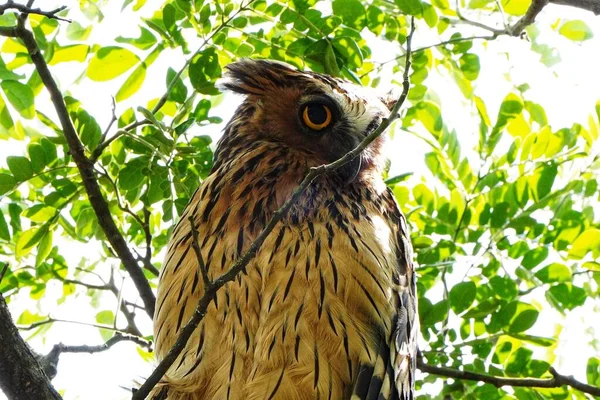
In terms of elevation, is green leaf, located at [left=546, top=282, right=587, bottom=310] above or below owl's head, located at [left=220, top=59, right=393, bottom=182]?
below

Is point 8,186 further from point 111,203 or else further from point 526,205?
point 526,205

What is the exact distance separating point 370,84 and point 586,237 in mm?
1167

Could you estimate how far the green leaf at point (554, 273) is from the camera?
11.2 feet

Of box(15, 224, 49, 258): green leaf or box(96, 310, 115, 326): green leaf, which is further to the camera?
box(96, 310, 115, 326): green leaf

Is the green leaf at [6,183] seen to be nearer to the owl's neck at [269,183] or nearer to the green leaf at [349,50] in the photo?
the owl's neck at [269,183]

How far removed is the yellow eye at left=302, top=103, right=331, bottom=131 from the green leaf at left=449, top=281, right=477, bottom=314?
2.84ft

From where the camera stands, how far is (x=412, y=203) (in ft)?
12.3

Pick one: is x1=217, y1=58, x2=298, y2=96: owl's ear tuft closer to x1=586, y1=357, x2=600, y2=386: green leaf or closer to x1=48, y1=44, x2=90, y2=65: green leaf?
x1=48, y1=44, x2=90, y2=65: green leaf

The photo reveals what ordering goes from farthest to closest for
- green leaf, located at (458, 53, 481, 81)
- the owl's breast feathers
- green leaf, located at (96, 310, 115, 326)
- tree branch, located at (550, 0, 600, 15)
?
1. green leaf, located at (96, 310, 115, 326)
2. green leaf, located at (458, 53, 481, 81)
3. tree branch, located at (550, 0, 600, 15)
4. the owl's breast feathers

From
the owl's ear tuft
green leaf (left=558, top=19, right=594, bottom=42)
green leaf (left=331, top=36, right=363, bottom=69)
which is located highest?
Result: green leaf (left=558, top=19, right=594, bottom=42)

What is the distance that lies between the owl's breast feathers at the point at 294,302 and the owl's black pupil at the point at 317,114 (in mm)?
292

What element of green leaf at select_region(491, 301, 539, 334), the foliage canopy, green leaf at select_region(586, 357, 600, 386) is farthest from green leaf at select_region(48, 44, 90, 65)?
green leaf at select_region(586, 357, 600, 386)

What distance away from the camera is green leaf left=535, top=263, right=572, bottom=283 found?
3410mm

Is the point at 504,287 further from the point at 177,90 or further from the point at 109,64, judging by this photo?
the point at 109,64
